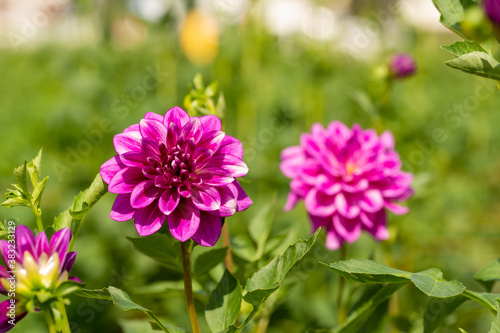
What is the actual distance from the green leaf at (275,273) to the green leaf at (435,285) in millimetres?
125

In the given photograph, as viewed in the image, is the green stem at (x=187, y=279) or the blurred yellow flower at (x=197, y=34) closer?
the green stem at (x=187, y=279)

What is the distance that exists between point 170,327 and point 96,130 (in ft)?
5.95

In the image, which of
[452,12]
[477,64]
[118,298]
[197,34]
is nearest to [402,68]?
[452,12]

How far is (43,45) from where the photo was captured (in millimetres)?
3801

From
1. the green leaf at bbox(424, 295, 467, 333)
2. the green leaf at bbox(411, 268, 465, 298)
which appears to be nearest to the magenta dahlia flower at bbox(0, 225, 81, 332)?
the green leaf at bbox(411, 268, 465, 298)

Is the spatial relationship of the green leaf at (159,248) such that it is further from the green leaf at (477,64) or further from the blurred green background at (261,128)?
the blurred green background at (261,128)

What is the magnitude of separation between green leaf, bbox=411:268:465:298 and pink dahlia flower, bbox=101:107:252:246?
0.71 ft

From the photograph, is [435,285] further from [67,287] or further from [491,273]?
[67,287]

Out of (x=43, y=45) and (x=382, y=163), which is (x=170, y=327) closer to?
(x=382, y=163)

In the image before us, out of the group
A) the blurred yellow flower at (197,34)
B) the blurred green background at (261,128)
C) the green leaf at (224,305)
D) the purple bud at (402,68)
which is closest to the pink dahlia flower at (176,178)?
the green leaf at (224,305)

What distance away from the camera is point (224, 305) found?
0.64 meters

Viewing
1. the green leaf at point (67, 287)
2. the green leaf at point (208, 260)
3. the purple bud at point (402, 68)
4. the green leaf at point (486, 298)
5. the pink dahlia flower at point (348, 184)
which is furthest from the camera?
the purple bud at point (402, 68)

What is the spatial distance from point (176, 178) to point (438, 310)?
1.39ft

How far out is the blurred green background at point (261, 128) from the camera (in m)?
1.54
